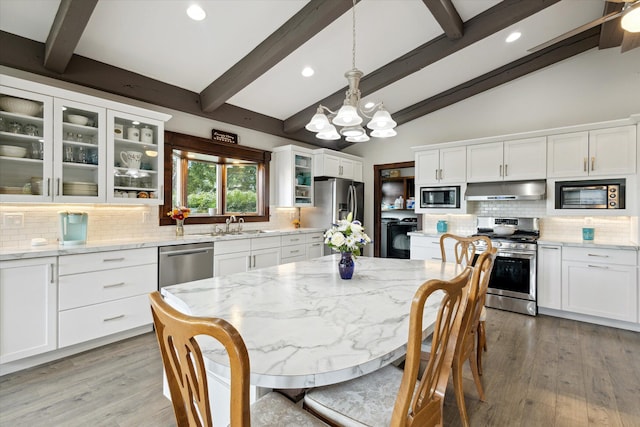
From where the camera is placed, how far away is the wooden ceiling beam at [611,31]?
302 centimetres

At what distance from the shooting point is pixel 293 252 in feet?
15.2

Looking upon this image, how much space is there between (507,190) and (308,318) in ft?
12.5

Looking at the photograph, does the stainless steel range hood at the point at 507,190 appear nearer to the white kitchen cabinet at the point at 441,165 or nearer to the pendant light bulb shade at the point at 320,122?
the white kitchen cabinet at the point at 441,165

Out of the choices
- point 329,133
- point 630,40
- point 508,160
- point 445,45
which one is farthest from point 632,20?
point 508,160

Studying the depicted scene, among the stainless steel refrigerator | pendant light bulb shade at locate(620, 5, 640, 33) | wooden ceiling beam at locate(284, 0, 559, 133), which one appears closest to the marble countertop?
the stainless steel refrigerator

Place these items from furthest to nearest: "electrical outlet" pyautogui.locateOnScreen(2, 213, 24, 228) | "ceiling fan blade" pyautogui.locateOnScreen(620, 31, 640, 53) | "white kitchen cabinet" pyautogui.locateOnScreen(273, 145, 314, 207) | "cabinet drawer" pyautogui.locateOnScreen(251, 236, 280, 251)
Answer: "white kitchen cabinet" pyautogui.locateOnScreen(273, 145, 314, 207)
"cabinet drawer" pyautogui.locateOnScreen(251, 236, 280, 251)
"ceiling fan blade" pyautogui.locateOnScreen(620, 31, 640, 53)
"electrical outlet" pyautogui.locateOnScreen(2, 213, 24, 228)

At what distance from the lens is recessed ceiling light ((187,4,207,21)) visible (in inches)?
101

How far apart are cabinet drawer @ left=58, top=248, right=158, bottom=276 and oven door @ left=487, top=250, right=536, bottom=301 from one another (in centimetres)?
399

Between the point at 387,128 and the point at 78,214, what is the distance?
2803mm

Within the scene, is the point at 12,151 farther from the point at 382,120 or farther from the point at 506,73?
the point at 506,73

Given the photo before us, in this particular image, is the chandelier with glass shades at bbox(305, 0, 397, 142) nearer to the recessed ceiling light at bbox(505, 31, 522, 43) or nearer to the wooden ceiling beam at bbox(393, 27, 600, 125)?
the recessed ceiling light at bbox(505, 31, 522, 43)

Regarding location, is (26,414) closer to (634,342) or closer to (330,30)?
(330,30)

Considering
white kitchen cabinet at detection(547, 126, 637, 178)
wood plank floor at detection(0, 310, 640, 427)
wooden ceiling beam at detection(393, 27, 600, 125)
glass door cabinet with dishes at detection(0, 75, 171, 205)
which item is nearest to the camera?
wood plank floor at detection(0, 310, 640, 427)

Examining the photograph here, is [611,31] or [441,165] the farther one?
[441,165]
